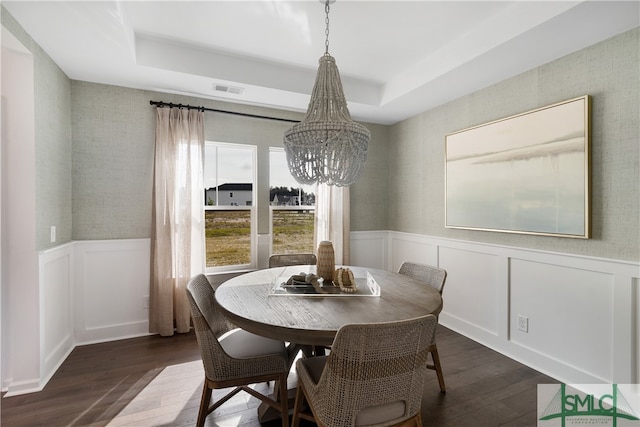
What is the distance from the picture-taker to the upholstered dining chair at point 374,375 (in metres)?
1.17

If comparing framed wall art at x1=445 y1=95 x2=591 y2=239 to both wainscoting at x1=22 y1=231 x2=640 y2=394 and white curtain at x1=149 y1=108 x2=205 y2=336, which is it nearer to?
wainscoting at x1=22 y1=231 x2=640 y2=394

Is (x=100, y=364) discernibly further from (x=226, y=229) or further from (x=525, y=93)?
(x=525, y=93)

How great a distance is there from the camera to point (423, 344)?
127cm

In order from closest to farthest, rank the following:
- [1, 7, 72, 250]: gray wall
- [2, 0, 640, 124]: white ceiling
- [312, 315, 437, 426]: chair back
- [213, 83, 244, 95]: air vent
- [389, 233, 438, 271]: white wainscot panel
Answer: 1. [312, 315, 437, 426]: chair back
2. [2, 0, 640, 124]: white ceiling
3. [1, 7, 72, 250]: gray wall
4. [213, 83, 244, 95]: air vent
5. [389, 233, 438, 271]: white wainscot panel

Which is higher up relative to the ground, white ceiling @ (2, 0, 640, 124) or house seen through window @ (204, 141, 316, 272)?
white ceiling @ (2, 0, 640, 124)

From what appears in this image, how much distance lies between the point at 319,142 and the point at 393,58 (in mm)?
1564

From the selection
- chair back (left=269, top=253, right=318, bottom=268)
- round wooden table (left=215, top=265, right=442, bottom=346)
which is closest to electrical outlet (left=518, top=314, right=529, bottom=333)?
round wooden table (left=215, top=265, right=442, bottom=346)

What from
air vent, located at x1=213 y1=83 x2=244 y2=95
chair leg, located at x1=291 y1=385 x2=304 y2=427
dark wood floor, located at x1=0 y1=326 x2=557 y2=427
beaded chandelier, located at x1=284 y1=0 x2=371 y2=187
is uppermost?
air vent, located at x1=213 y1=83 x2=244 y2=95

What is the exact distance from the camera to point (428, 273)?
8.14 feet

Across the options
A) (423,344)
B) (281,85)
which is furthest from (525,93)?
(423,344)

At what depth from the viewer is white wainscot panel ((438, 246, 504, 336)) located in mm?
3018

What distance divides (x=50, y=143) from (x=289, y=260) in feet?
7.18

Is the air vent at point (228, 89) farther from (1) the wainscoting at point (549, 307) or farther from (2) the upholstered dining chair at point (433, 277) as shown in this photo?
(1) the wainscoting at point (549, 307)

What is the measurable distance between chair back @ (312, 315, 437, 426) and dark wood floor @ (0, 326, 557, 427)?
2.90 ft
